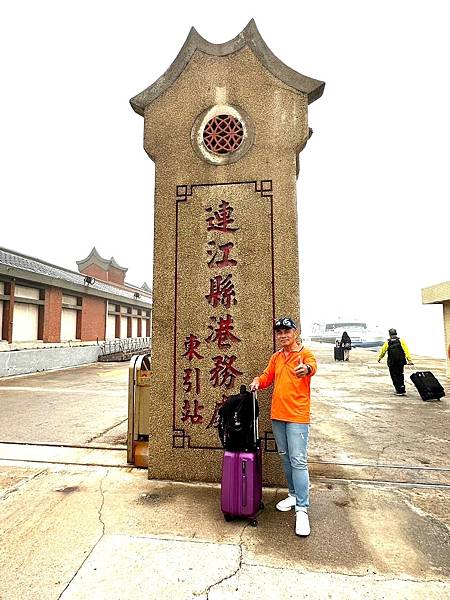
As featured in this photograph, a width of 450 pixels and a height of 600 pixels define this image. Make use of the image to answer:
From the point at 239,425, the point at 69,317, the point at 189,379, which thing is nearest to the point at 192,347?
the point at 189,379

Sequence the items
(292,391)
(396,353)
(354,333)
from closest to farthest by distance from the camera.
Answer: (292,391) → (396,353) → (354,333)

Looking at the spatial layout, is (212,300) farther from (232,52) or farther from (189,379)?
(232,52)

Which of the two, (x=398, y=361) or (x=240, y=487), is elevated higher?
(x=398, y=361)

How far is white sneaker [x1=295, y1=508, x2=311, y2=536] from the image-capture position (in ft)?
9.28

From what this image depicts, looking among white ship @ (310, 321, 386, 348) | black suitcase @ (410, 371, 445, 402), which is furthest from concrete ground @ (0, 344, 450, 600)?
white ship @ (310, 321, 386, 348)

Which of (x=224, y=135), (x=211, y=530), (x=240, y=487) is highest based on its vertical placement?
(x=224, y=135)

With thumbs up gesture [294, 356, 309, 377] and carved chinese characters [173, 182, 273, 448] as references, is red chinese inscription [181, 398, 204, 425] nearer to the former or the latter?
carved chinese characters [173, 182, 273, 448]

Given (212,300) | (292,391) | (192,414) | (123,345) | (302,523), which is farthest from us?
(123,345)

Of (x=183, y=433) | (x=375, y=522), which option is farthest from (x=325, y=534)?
(x=183, y=433)

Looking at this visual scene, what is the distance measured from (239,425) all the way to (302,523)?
0.85 metres

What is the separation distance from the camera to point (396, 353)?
966 cm

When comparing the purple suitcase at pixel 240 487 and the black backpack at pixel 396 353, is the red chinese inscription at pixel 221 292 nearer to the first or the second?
the purple suitcase at pixel 240 487

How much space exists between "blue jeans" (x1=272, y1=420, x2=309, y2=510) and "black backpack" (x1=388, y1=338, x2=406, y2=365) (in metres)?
7.43

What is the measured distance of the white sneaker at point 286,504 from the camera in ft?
10.6
